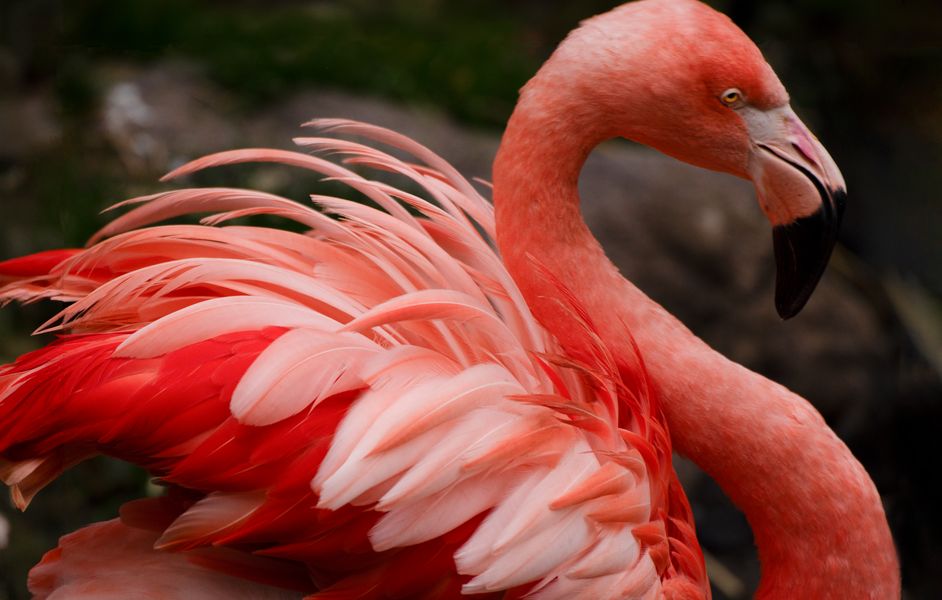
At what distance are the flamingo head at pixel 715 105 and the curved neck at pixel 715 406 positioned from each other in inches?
3.2

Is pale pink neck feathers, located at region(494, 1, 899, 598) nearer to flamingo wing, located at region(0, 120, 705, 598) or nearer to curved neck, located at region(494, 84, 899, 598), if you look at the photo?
curved neck, located at region(494, 84, 899, 598)

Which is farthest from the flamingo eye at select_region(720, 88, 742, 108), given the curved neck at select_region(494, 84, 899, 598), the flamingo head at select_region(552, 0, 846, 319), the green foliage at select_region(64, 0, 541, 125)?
the green foliage at select_region(64, 0, 541, 125)

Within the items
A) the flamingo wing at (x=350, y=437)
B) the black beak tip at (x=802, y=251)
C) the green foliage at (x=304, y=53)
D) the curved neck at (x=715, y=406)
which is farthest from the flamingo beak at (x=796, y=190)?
the green foliage at (x=304, y=53)

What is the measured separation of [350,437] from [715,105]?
2.60 feet

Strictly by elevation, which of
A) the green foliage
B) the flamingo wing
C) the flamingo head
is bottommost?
the green foliage

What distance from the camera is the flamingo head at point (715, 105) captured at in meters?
1.64

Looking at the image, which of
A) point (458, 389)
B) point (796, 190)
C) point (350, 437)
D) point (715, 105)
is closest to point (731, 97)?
point (715, 105)

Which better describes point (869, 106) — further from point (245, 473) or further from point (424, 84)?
point (245, 473)

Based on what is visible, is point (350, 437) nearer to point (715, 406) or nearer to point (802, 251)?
point (715, 406)

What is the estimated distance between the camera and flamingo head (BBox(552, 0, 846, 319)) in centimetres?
164

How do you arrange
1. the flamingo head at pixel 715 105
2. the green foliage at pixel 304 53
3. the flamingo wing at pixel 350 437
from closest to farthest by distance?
1. the flamingo wing at pixel 350 437
2. the flamingo head at pixel 715 105
3. the green foliage at pixel 304 53

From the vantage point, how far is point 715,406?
1.75 metres

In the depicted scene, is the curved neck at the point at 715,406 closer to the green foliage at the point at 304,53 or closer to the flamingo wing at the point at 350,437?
the flamingo wing at the point at 350,437

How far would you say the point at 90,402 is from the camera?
1.44 metres
